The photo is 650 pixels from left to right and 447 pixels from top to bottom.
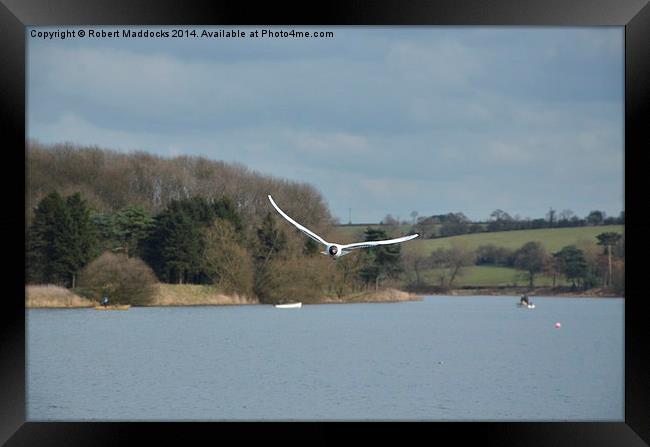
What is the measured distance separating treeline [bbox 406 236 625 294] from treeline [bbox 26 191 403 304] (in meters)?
7.52

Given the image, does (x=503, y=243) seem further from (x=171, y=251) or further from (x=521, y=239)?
(x=171, y=251)

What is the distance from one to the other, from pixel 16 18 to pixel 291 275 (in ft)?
113

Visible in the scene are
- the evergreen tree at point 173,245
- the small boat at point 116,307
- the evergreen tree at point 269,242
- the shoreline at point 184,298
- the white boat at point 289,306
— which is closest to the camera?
the small boat at point 116,307

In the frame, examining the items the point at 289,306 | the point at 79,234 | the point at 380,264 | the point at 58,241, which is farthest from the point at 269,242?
the point at 58,241

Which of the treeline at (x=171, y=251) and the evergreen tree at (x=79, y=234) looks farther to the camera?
the evergreen tree at (x=79, y=234)

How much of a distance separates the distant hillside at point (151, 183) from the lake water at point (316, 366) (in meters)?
5.01

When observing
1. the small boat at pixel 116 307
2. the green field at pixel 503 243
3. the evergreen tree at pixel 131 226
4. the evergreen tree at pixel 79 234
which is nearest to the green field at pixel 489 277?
the green field at pixel 503 243

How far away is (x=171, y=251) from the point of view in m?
41.8

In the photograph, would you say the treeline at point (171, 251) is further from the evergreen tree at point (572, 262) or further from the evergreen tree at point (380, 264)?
the evergreen tree at point (572, 262)

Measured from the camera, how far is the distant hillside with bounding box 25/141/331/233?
42.6m

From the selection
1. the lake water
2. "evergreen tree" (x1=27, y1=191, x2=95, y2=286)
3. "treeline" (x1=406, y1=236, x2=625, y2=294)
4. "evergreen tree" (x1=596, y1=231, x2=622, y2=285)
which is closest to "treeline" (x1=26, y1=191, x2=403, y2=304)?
"evergreen tree" (x1=27, y1=191, x2=95, y2=286)

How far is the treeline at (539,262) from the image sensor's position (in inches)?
1986

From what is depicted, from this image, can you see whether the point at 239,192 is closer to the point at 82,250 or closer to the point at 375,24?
the point at 82,250

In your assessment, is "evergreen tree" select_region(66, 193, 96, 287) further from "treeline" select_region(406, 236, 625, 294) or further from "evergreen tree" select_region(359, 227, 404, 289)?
"treeline" select_region(406, 236, 625, 294)
